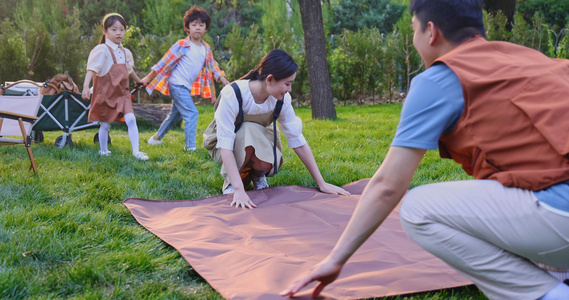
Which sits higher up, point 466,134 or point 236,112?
point 466,134

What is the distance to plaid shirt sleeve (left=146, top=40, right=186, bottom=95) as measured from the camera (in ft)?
17.6

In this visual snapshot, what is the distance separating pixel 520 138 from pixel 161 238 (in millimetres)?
1727

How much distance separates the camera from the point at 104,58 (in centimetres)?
495

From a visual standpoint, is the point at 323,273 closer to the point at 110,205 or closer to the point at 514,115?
the point at 514,115

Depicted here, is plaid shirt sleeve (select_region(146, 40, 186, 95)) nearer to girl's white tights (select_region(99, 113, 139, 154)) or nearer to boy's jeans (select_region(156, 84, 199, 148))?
boy's jeans (select_region(156, 84, 199, 148))

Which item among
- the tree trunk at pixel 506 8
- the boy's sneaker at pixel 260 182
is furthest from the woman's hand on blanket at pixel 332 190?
the tree trunk at pixel 506 8

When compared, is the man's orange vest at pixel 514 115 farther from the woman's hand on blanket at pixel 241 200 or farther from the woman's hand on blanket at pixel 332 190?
the woman's hand on blanket at pixel 332 190

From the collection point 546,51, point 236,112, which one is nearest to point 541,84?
point 236,112

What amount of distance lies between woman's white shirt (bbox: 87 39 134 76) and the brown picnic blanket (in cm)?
227

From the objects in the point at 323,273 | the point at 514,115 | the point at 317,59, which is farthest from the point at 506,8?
the point at 323,273

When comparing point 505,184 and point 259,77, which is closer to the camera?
point 505,184

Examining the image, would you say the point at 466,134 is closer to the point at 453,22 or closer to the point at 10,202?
the point at 453,22

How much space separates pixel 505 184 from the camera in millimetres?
1420

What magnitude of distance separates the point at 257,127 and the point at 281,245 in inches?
45.2
